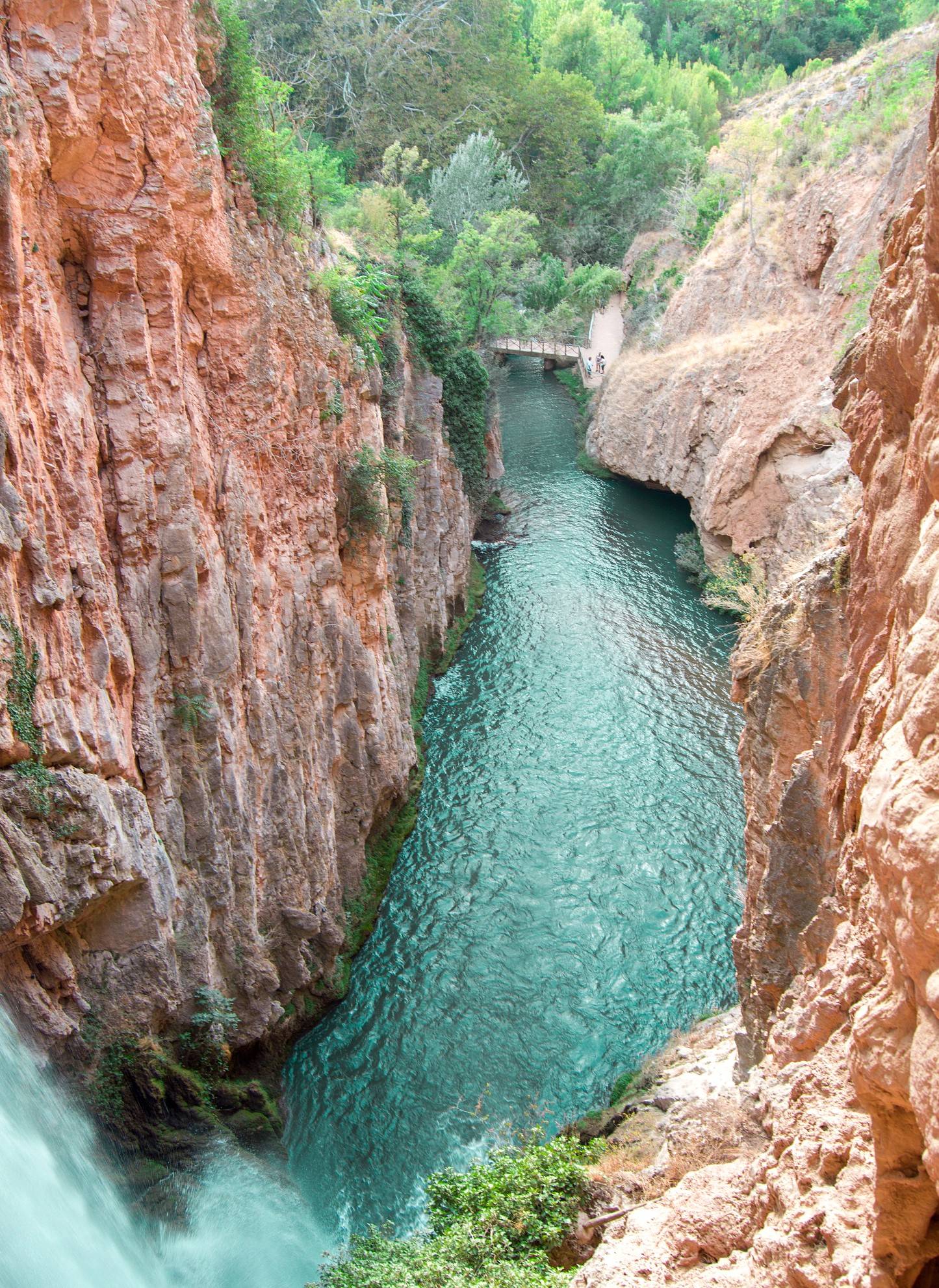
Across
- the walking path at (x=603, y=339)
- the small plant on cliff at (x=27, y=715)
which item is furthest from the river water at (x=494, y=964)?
the walking path at (x=603, y=339)

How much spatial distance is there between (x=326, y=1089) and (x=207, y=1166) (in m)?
3.02

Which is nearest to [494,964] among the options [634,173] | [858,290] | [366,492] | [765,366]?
[366,492]

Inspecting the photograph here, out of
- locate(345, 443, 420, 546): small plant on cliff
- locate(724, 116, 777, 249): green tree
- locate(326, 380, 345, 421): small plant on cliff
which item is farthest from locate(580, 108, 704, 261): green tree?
locate(326, 380, 345, 421): small plant on cliff

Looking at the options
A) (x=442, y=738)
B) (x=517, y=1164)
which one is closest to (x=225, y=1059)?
(x=517, y=1164)

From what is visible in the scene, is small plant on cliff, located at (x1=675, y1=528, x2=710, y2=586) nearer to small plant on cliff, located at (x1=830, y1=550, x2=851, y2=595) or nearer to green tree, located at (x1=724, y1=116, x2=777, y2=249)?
green tree, located at (x1=724, y1=116, x2=777, y2=249)

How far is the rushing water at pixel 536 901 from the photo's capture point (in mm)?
15508

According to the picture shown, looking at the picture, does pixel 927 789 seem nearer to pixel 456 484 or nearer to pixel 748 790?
pixel 748 790

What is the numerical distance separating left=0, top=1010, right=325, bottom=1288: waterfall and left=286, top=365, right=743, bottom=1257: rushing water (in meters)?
1.00

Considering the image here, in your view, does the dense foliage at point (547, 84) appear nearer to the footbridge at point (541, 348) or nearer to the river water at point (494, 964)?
the footbridge at point (541, 348)

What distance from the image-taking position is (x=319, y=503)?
1770cm

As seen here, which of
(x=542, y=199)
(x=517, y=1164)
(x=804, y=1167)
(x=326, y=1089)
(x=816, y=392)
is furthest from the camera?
(x=542, y=199)

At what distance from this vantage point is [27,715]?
10.1m

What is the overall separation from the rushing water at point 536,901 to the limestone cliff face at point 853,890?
5.19 meters

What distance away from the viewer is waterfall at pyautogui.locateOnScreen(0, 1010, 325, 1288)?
9.95 metres
